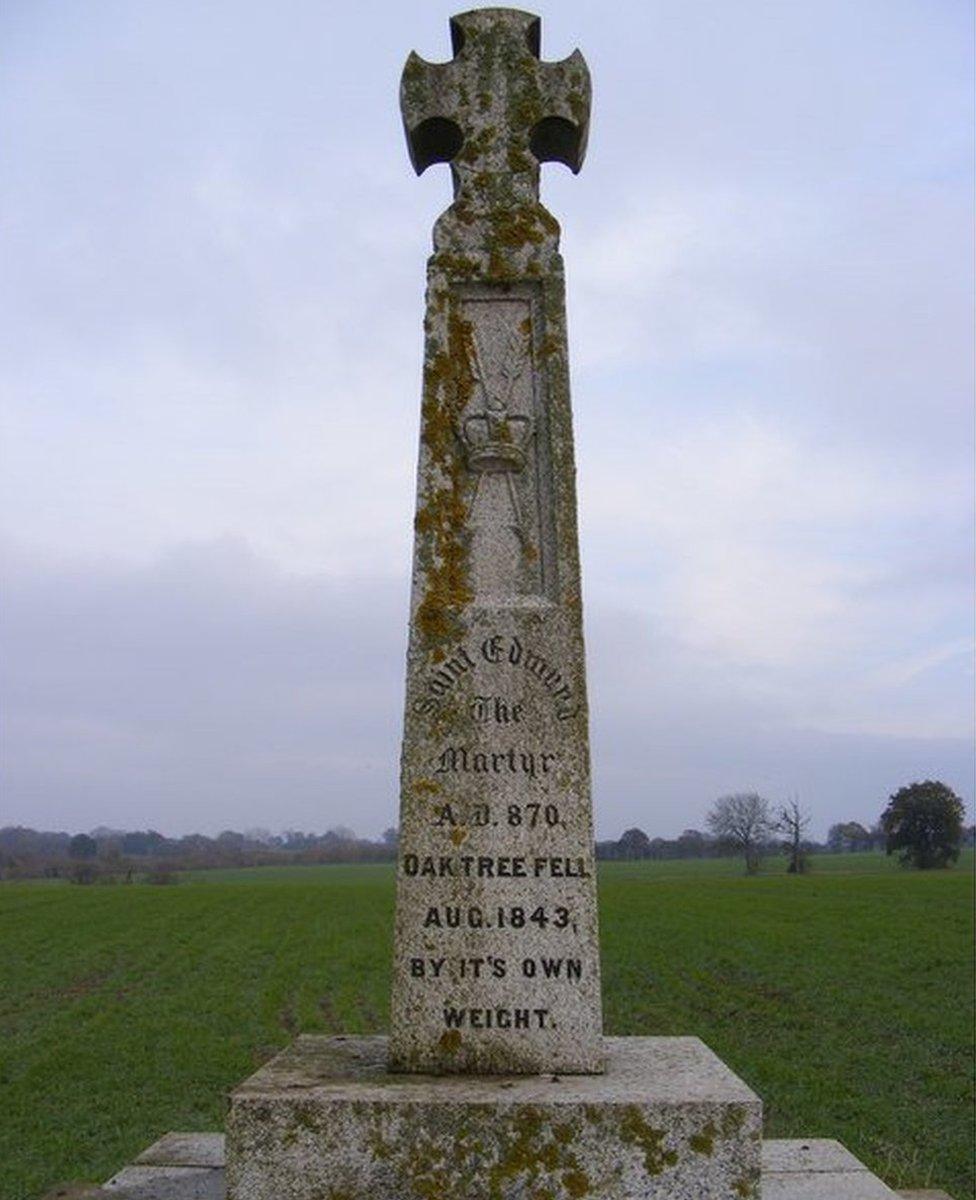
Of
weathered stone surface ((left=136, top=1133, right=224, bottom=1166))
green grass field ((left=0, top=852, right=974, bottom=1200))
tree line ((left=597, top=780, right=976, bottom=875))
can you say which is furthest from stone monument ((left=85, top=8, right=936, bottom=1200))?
tree line ((left=597, top=780, right=976, bottom=875))

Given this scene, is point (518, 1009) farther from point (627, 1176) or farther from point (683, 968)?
point (683, 968)

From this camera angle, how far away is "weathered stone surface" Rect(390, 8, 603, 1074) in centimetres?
491

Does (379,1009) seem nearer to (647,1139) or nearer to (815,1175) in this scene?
(815,1175)

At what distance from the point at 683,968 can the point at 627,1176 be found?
2650 centimetres

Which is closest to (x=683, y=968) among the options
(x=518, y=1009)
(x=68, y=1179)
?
(x=68, y=1179)

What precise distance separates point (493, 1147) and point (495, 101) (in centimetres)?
433

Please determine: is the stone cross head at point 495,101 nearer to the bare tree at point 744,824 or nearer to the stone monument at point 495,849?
the stone monument at point 495,849

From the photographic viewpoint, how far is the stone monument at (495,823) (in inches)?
164

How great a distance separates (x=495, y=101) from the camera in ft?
18.9

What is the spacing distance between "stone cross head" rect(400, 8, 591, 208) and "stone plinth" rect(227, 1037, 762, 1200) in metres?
3.74

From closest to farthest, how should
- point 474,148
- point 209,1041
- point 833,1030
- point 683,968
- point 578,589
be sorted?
point 578,589, point 474,148, point 209,1041, point 833,1030, point 683,968

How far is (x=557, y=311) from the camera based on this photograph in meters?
5.57

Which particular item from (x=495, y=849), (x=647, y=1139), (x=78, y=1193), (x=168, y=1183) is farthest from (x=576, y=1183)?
(x=78, y=1193)

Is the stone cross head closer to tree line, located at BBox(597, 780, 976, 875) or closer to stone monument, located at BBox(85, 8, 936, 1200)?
stone monument, located at BBox(85, 8, 936, 1200)
